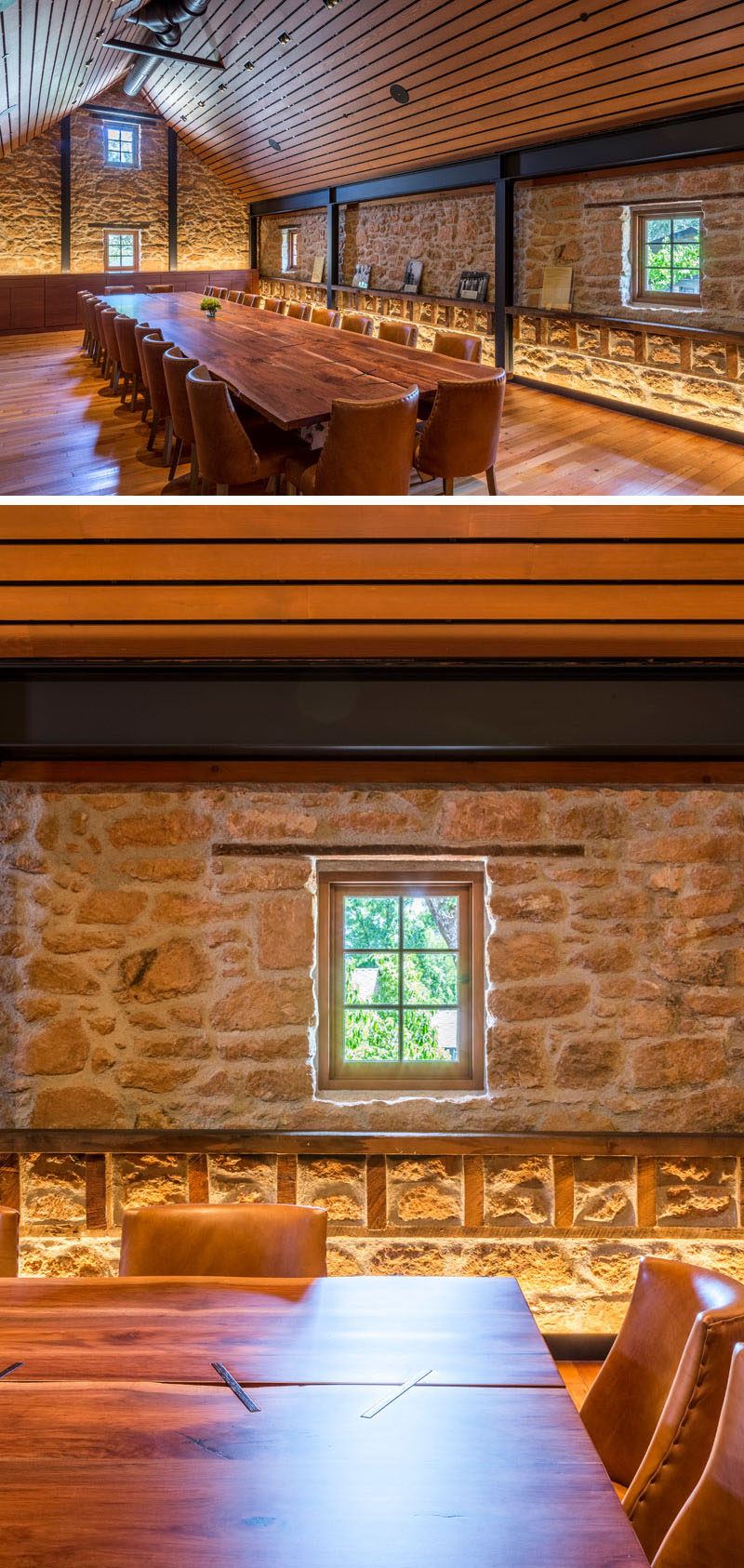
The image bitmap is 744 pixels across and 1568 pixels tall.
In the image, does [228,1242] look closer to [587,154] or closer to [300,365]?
[300,365]

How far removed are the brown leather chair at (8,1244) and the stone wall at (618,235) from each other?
5788mm

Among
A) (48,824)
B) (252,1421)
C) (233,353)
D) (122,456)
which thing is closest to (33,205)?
(233,353)

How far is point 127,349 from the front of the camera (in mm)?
6879

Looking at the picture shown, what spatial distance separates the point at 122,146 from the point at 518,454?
44.9 ft

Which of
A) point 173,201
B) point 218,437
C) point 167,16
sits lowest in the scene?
point 218,437

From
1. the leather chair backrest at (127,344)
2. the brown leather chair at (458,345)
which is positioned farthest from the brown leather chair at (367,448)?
the leather chair backrest at (127,344)

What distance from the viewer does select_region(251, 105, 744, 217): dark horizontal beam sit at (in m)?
5.30

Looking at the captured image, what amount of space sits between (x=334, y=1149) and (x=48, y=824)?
62.0 inches

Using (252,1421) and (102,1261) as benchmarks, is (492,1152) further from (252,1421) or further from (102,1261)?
(252,1421)

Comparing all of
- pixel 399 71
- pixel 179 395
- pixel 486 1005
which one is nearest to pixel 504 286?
pixel 399 71

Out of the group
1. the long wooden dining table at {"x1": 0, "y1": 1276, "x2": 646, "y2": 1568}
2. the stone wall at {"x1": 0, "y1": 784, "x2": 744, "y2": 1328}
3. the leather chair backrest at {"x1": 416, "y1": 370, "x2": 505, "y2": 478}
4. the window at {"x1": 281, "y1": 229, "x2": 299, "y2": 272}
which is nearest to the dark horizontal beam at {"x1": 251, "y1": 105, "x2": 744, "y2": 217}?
the leather chair backrest at {"x1": 416, "y1": 370, "x2": 505, "y2": 478}

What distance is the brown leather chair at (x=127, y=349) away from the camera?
21.6 feet

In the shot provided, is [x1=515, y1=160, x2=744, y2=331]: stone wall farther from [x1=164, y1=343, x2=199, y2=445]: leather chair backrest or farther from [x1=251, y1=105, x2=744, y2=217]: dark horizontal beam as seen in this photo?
[x1=164, y1=343, x2=199, y2=445]: leather chair backrest

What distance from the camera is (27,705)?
10.9ft
